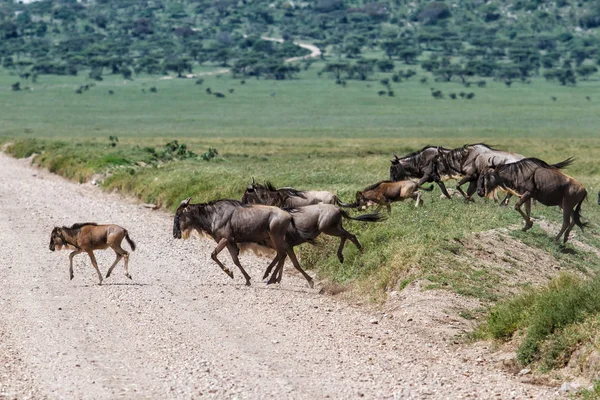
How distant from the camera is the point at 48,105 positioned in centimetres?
11156

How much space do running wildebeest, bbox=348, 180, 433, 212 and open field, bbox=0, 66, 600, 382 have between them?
27cm

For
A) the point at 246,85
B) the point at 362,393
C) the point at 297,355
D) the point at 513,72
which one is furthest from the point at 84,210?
the point at 513,72

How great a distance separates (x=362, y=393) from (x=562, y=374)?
2324 millimetres

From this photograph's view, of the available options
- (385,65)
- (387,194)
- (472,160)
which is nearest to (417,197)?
(387,194)

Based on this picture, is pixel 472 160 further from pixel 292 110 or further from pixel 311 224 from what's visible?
pixel 292 110

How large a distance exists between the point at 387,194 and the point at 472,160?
272 cm

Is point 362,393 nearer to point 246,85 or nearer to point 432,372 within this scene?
point 432,372

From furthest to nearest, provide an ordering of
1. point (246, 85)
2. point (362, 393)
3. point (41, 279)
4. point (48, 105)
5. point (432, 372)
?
point (246, 85), point (48, 105), point (41, 279), point (432, 372), point (362, 393)

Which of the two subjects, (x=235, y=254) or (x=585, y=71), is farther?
(x=585, y=71)

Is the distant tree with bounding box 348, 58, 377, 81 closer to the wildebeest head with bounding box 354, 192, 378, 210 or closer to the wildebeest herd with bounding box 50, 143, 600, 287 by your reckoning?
the wildebeest herd with bounding box 50, 143, 600, 287

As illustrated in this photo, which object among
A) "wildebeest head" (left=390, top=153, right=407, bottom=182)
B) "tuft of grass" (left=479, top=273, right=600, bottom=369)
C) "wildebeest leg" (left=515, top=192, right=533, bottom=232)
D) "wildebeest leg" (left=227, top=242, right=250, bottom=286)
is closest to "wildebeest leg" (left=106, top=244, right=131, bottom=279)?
"wildebeest leg" (left=227, top=242, right=250, bottom=286)

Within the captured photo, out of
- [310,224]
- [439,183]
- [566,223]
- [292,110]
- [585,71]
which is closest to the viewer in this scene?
[310,224]

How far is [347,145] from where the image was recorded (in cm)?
6112

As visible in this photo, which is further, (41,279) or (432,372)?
(41,279)
